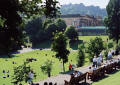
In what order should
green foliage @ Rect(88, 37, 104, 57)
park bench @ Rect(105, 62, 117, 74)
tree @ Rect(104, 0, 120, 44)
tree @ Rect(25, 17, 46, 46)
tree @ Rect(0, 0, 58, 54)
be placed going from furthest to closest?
tree @ Rect(25, 17, 46, 46) → tree @ Rect(104, 0, 120, 44) → green foliage @ Rect(88, 37, 104, 57) → park bench @ Rect(105, 62, 117, 74) → tree @ Rect(0, 0, 58, 54)

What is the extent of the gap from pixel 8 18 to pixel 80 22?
118 m

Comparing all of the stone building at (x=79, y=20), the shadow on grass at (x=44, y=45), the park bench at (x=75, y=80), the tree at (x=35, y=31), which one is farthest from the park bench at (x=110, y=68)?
the stone building at (x=79, y=20)

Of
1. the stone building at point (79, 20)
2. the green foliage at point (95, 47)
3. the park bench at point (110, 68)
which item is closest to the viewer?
the park bench at point (110, 68)

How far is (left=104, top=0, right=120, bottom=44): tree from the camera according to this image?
46812 mm

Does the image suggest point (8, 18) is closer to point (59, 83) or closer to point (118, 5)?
point (59, 83)

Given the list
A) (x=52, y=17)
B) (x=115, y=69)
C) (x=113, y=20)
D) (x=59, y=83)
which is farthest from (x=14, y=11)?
(x=113, y=20)

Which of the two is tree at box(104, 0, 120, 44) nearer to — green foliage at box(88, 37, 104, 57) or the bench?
green foliage at box(88, 37, 104, 57)

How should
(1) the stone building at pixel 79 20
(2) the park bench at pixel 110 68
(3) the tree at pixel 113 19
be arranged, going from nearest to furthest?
(2) the park bench at pixel 110 68, (3) the tree at pixel 113 19, (1) the stone building at pixel 79 20

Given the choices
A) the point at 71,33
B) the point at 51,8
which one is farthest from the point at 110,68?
the point at 71,33

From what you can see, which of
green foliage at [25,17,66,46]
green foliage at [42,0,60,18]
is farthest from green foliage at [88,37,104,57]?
green foliage at [25,17,66,46]

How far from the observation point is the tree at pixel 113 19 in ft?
154

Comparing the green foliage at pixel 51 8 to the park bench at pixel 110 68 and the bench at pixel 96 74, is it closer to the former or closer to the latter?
the bench at pixel 96 74

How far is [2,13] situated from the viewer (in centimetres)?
1182

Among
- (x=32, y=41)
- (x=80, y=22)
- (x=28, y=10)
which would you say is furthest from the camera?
(x=80, y=22)
